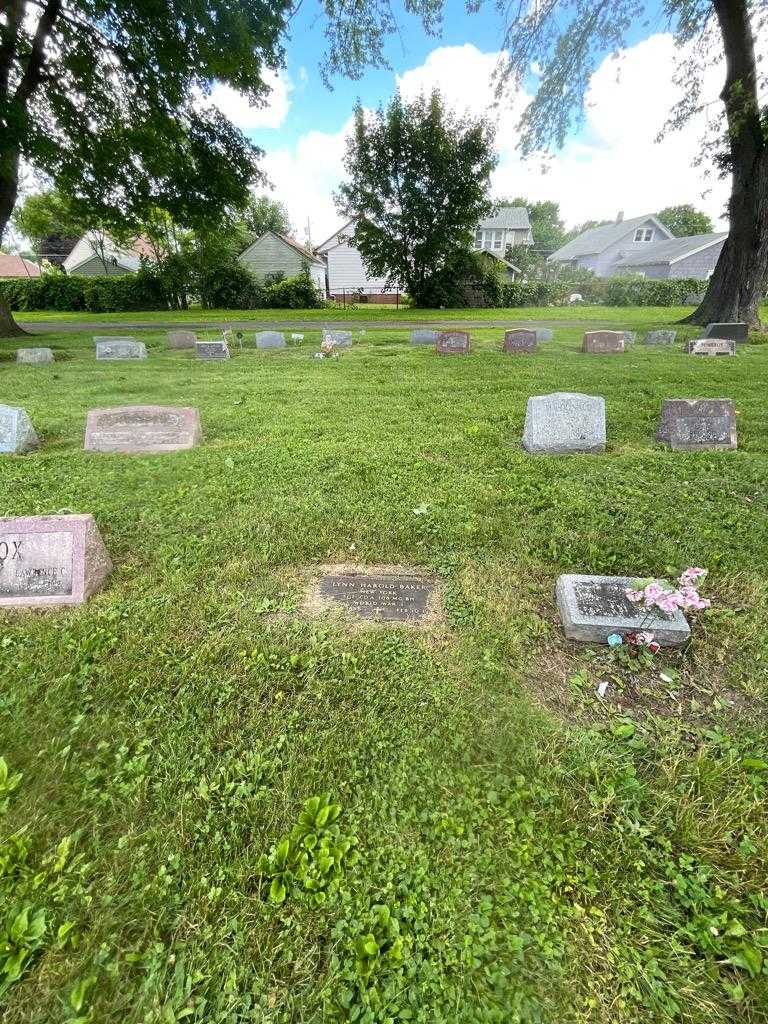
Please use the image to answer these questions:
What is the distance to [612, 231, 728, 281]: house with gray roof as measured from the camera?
38656mm

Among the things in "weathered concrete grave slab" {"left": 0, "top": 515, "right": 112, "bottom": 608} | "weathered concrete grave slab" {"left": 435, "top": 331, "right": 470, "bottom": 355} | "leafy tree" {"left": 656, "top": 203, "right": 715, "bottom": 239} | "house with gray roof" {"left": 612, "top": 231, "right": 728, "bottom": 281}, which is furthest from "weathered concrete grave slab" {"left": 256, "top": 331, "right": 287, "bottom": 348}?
"leafy tree" {"left": 656, "top": 203, "right": 715, "bottom": 239}

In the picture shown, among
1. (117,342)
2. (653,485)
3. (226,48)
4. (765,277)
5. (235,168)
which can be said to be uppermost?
(226,48)

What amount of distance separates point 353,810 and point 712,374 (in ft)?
33.9

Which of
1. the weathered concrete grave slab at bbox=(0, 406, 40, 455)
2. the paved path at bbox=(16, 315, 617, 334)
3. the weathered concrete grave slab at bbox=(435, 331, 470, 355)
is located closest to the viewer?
the weathered concrete grave slab at bbox=(0, 406, 40, 455)

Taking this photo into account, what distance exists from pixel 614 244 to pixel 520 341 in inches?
1849

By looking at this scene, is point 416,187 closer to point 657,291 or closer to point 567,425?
point 657,291

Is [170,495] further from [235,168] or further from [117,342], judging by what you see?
[235,168]

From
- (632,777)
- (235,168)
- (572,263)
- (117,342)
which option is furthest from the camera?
(572,263)

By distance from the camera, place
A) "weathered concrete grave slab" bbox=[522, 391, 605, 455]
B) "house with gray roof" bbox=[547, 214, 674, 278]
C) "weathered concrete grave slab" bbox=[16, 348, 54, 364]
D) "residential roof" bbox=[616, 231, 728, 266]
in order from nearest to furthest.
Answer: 1. "weathered concrete grave slab" bbox=[522, 391, 605, 455]
2. "weathered concrete grave slab" bbox=[16, 348, 54, 364]
3. "residential roof" bbox=[616, 231, 728, 266]
4. "house with gray roof" bbox=[547, 214, 674, 278]

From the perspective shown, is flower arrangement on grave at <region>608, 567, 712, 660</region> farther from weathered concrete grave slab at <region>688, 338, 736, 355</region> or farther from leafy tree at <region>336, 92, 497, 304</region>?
leafy tree at <region>336, 92, 497, 304</region>

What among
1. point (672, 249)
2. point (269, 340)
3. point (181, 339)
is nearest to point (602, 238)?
point (672, 249)

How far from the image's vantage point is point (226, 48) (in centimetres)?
1230

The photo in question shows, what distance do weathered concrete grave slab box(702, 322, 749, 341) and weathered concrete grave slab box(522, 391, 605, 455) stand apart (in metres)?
11.0

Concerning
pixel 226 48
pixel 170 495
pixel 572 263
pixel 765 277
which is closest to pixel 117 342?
pixel 226 48
